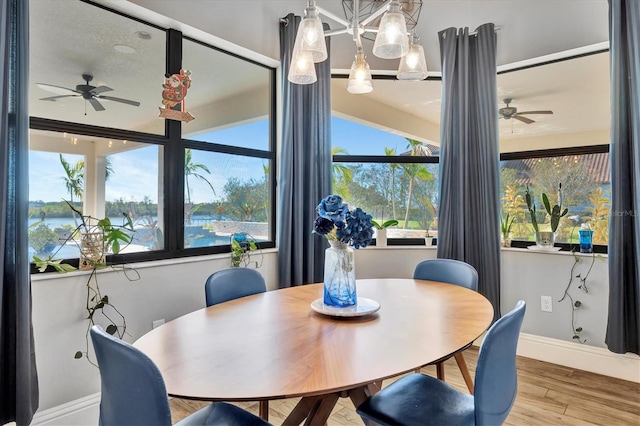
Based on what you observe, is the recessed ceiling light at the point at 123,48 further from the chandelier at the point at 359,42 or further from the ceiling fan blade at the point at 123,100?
the chandelier at the point at 359,42

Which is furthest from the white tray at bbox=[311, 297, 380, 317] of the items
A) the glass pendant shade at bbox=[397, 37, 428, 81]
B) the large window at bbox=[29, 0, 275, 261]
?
the large window at bbox=[29, 0, 275, 261]

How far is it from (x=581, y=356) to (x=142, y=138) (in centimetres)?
348

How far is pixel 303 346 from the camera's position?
1.21 m

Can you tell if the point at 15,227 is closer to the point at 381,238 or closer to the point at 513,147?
the point at 381,238

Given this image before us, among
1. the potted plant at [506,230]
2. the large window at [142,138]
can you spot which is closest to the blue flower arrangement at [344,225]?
the large window at [142,138]

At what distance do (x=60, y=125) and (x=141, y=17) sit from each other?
889 millimetres

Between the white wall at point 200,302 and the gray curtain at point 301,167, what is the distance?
7.7 inches

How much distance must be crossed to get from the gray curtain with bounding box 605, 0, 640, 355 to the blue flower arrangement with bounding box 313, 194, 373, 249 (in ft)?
6.49

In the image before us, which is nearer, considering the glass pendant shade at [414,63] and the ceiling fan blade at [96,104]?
the glass pendant shade at [414,63]

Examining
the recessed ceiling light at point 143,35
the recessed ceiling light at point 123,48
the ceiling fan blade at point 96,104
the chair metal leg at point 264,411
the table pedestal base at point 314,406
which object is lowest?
the chair metal leg at point 264,411

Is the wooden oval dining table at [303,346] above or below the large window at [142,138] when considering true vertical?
below

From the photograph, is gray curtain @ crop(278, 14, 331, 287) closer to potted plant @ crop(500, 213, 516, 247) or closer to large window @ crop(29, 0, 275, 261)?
large window @ crop(29, 0, 275, 261)

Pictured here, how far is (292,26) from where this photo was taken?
284cm

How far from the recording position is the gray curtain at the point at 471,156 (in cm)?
291
